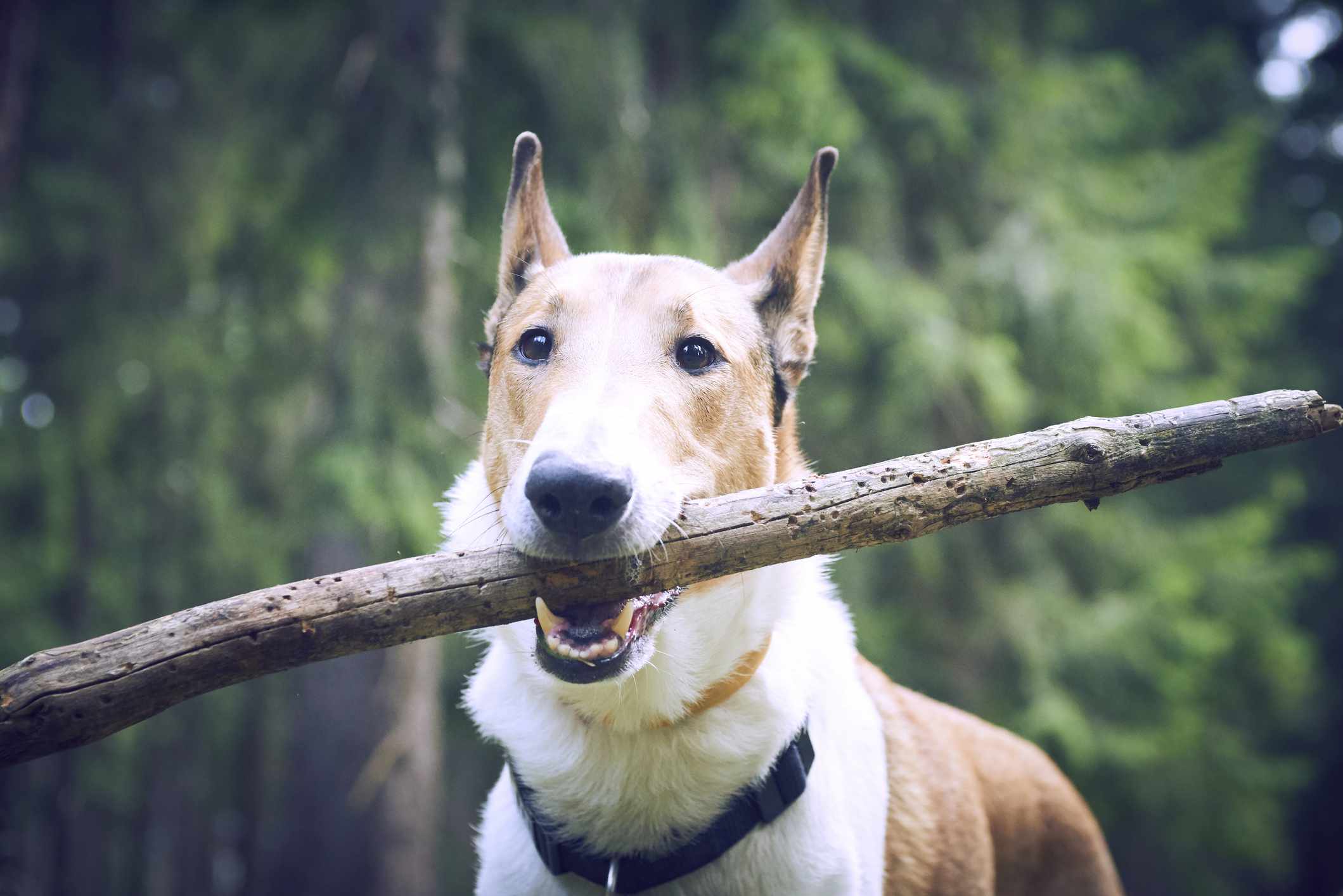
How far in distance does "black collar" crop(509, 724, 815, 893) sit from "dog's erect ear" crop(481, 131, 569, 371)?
172cm

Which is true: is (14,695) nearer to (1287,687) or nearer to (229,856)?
(1287,687)

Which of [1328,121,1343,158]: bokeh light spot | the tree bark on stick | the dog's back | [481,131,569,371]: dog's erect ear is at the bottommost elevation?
the dog's back

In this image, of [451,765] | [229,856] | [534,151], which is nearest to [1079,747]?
[534,151]

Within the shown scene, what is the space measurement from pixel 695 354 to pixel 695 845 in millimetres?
1480

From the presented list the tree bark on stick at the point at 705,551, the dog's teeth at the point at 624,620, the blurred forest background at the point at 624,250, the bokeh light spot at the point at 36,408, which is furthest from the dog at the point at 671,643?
the bokeh light spot at the point at 36,408

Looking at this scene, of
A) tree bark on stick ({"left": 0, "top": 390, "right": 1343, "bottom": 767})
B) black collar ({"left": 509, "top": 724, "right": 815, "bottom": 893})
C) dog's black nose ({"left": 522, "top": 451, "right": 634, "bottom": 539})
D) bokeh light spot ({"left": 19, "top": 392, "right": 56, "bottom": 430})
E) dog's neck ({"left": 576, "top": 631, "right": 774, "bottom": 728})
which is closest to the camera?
tree bark on stick ({"left": 0, "top": 390, "right": 1343, "bottom": 767})

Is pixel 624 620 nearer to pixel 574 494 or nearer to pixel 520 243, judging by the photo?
pixel 574 494

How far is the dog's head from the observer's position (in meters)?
2.23

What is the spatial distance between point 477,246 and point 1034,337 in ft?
16.3

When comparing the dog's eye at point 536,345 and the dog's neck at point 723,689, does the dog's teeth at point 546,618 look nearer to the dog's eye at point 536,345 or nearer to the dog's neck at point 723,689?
the dog's neck at point 723,689

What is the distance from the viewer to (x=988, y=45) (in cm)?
921

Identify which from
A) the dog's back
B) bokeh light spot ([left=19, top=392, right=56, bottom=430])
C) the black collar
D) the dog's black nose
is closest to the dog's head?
the dog's black nose

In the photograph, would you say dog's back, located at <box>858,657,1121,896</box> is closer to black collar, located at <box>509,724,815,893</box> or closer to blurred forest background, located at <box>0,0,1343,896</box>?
black collar, located at <box>509,724,815,893</box>

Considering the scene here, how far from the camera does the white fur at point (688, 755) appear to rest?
2.71m
